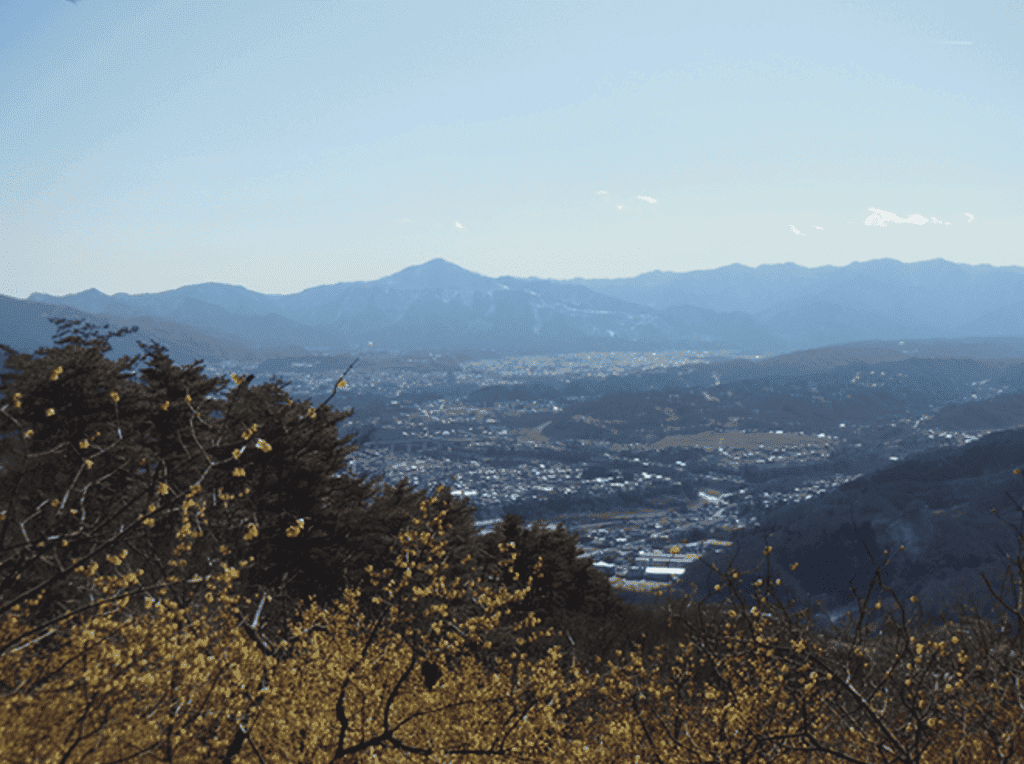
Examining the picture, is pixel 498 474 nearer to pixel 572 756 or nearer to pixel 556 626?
pixel 556 626

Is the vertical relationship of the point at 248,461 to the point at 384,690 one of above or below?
above

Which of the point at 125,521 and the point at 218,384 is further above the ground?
the point at 218,384

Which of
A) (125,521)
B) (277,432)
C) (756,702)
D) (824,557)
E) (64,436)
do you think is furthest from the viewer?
(824,557)

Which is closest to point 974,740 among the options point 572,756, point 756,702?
point 756,702

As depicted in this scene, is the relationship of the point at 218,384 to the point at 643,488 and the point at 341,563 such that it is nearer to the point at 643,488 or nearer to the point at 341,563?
the point at 341,563

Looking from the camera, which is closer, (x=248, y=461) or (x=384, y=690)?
(x=384, y=690)

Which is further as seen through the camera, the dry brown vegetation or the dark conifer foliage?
the dark conifer foliage

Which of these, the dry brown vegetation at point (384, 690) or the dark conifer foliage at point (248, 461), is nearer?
the dry brown vegetation at point (384, 690)

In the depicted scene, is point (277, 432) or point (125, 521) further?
point (277, 432)

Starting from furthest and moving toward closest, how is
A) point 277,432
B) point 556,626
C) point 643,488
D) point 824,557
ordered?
1. point 643,488
2. point 824,557
3. point 556,626
4. point 277,432

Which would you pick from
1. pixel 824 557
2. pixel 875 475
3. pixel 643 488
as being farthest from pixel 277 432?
pixel 643 488

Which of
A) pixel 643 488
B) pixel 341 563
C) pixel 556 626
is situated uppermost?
pixel 341 563
